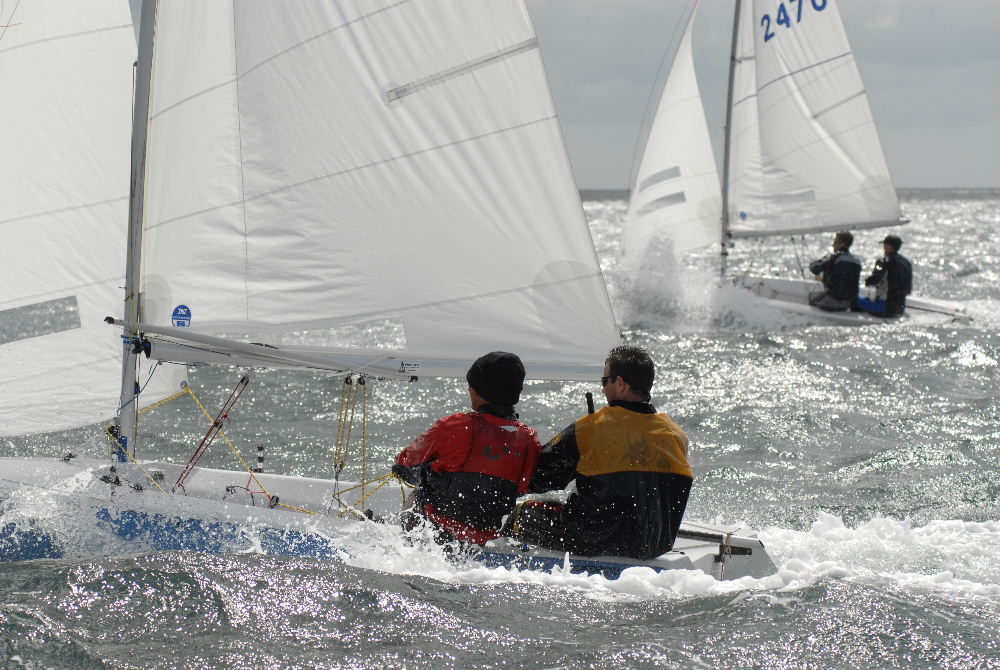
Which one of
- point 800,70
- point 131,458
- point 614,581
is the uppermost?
point 800,70

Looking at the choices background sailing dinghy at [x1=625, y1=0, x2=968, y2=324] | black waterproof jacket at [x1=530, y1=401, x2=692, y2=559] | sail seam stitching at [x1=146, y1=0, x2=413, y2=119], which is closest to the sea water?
black waterproof jacket at [x1=530, y1=401, x2=692, y2=559]

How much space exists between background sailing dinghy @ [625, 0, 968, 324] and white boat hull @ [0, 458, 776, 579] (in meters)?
10.6

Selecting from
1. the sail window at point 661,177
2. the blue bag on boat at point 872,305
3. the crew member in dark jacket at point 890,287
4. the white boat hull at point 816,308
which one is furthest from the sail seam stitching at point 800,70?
the blue bag on boat at point 872,305

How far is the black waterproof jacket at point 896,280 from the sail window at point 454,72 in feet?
29.5

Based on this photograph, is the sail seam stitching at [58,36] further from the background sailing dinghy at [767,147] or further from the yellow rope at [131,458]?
the background sailing dinghy at [767,147]

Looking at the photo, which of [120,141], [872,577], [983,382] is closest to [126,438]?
[120,141]

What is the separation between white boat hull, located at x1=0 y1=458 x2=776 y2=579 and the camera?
369 centimetres

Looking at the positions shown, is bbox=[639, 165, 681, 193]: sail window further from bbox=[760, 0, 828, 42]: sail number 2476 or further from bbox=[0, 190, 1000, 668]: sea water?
bbox=[0, 190, 1000, 668]: sea water

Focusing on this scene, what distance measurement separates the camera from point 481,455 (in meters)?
3.51

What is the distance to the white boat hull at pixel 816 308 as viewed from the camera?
12.2 m

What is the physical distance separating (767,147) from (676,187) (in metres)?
1.52

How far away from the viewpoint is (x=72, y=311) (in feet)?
13.8

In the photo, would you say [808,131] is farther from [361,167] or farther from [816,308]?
[361,167]

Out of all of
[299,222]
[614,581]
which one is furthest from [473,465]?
[299,222]
